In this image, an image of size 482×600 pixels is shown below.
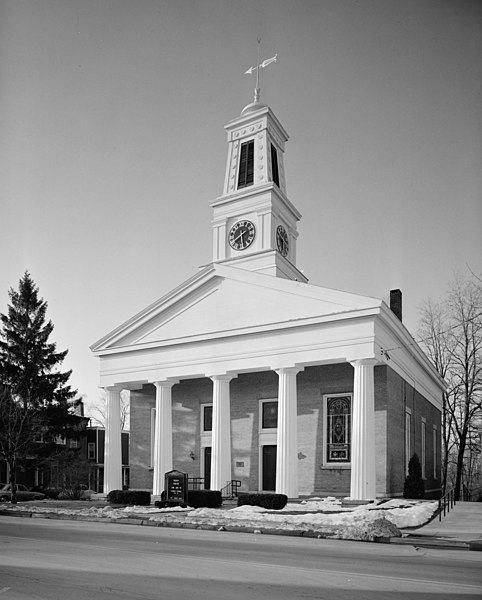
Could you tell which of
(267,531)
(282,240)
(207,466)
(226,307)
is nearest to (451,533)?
(267,531)

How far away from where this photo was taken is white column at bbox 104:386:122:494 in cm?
3584

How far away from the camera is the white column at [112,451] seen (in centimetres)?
3584

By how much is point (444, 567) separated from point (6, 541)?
9293 mm

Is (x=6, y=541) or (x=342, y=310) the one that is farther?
(x=342, y=310)

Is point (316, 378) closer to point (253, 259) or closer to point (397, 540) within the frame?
point (253, 259)

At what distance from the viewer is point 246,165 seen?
43.1 metres

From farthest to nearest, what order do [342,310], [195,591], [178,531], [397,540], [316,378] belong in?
[316,378]
[342,310]
[178,531]
[397,540]
[195,591]

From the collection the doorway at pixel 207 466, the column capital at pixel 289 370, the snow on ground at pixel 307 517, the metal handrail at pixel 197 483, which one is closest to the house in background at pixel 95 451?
the doorway at pixel 207 466

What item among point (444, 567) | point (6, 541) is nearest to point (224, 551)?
point (444, 567)

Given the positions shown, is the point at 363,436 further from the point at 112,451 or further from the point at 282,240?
the point at 282,240

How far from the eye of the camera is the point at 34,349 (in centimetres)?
4928

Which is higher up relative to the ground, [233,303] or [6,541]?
[233,303]

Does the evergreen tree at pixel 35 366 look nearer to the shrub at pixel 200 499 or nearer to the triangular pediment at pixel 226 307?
the triangular pediment at pixel 226 307

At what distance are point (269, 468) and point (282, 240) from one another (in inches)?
569
